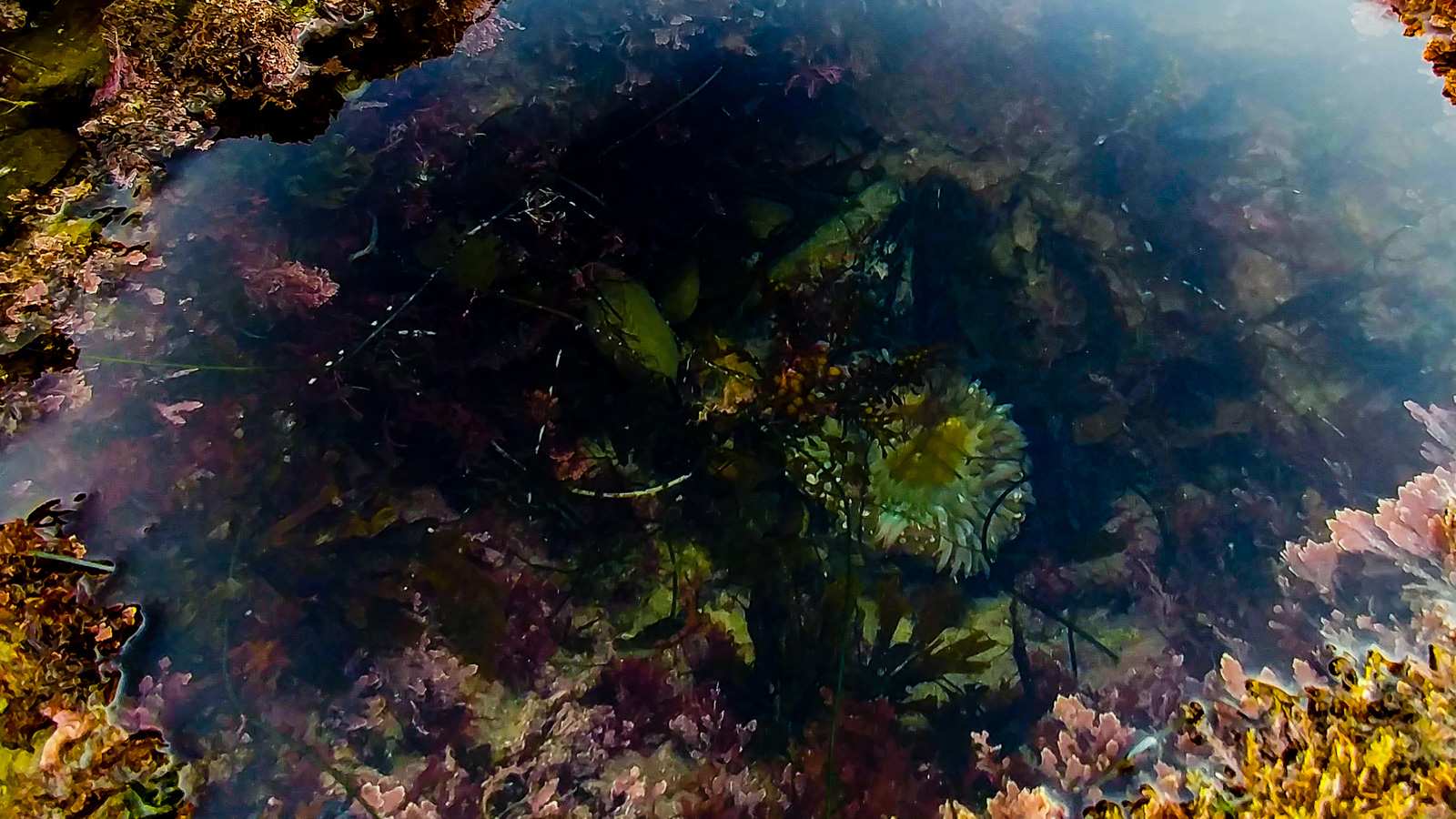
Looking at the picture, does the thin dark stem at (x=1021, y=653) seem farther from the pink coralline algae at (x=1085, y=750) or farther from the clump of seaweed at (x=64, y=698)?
the clump of seaweed at (x=64, y=698)

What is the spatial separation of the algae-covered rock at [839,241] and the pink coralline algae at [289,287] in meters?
1.35

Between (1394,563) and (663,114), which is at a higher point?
(663,114)

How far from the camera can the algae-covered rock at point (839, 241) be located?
2352mm

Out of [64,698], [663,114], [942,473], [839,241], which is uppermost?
[663,114]

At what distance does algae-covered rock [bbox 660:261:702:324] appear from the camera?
2262mm

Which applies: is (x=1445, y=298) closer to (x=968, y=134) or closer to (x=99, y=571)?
(x=968, y=134)

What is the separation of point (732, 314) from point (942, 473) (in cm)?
78

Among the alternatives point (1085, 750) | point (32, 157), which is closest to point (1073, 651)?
point (1085, 750)

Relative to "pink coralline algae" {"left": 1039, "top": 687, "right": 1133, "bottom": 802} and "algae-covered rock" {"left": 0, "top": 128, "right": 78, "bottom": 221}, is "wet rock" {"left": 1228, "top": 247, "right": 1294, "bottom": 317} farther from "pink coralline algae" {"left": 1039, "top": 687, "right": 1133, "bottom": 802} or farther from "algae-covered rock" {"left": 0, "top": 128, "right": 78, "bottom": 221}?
"algae-covered rock" {"left": 0, "top": 128, "right": 78, "bottom": 221}

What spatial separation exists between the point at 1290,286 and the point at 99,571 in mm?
3384

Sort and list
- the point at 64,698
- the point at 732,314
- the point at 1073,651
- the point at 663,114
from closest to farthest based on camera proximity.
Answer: the point at 64,698 < the point at 1073,651 < the point at 732,314 < the point at 663,114

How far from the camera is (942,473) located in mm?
2041

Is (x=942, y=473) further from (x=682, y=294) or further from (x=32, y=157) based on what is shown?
(x=32, y=157)

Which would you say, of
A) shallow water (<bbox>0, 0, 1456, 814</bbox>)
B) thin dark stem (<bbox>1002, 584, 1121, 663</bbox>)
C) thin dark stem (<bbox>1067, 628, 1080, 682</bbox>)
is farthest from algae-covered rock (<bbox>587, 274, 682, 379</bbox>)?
thin dark stem (<bbox>1067, 628, 1080, 682</bbox>)
